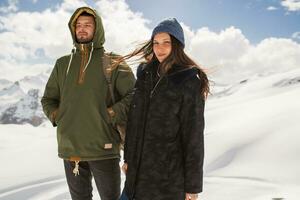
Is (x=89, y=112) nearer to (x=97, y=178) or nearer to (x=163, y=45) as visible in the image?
(x=97, y=178)

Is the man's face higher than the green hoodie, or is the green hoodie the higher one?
the man's face

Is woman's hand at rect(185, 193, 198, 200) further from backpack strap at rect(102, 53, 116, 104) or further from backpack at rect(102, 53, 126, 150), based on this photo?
backpack strap at rect(102, 53, 116, 104)

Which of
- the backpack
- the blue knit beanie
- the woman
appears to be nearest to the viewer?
the woman

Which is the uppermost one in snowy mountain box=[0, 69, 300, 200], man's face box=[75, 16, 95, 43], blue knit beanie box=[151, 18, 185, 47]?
man's face box=[75, 16, 95, 43]

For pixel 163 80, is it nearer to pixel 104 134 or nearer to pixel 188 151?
pixel 188 151

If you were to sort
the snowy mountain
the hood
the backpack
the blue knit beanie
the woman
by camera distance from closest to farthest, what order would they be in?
the woman, the blue knit beanie, the backpack, the hood, the snowy mountain

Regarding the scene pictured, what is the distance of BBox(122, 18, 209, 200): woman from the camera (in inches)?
115

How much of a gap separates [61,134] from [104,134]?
0.39 metres

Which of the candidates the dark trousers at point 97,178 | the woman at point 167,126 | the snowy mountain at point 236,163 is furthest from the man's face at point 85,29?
the snowy mountain at point 236,163

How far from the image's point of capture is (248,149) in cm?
727

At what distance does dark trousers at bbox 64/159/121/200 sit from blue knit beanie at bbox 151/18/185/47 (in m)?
1.33

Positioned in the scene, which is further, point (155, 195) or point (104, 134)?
point (104, 134)

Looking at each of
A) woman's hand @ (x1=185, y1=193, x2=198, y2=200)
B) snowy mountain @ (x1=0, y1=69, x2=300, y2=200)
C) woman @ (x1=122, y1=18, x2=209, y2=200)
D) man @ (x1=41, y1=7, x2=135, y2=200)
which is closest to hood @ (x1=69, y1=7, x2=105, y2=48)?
man @ (x1=41, y1=7, x2=135, y2=200)

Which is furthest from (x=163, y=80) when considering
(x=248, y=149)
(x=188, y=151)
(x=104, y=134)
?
(x=248, y=149)
